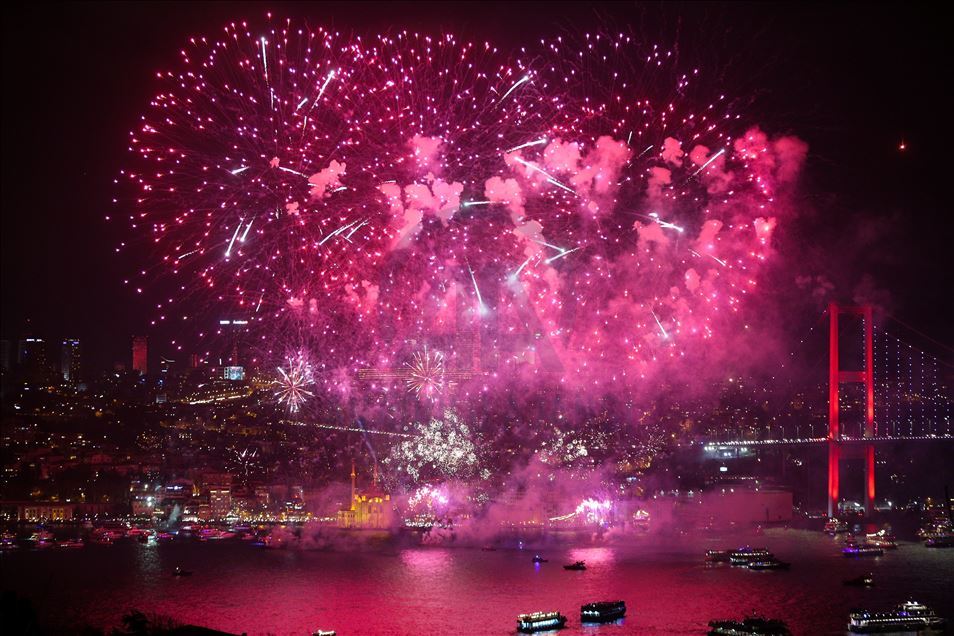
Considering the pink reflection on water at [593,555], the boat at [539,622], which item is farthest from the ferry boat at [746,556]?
the boat at [539,622]

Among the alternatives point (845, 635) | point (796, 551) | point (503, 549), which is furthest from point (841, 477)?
point (845, 635)

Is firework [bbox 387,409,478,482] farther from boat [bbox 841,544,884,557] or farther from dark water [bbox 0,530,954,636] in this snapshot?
boat [bbox 841,544,884,557]

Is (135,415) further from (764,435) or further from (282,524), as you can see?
(764,435)

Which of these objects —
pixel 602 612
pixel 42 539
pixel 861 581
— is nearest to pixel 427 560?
pixel 602 612

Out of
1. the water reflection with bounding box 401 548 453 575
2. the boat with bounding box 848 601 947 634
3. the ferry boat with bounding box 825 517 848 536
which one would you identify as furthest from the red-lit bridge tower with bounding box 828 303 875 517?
the boat with bounding box 848 601 947 634

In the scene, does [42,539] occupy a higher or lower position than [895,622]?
lower

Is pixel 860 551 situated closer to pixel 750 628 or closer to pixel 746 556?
pixel 746 556

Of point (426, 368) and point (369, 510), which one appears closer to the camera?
point (426, 368)

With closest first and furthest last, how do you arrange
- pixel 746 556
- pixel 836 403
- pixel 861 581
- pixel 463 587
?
pixel 463 587
pixel 861 581
pixel 746 556
pixel 836 403
